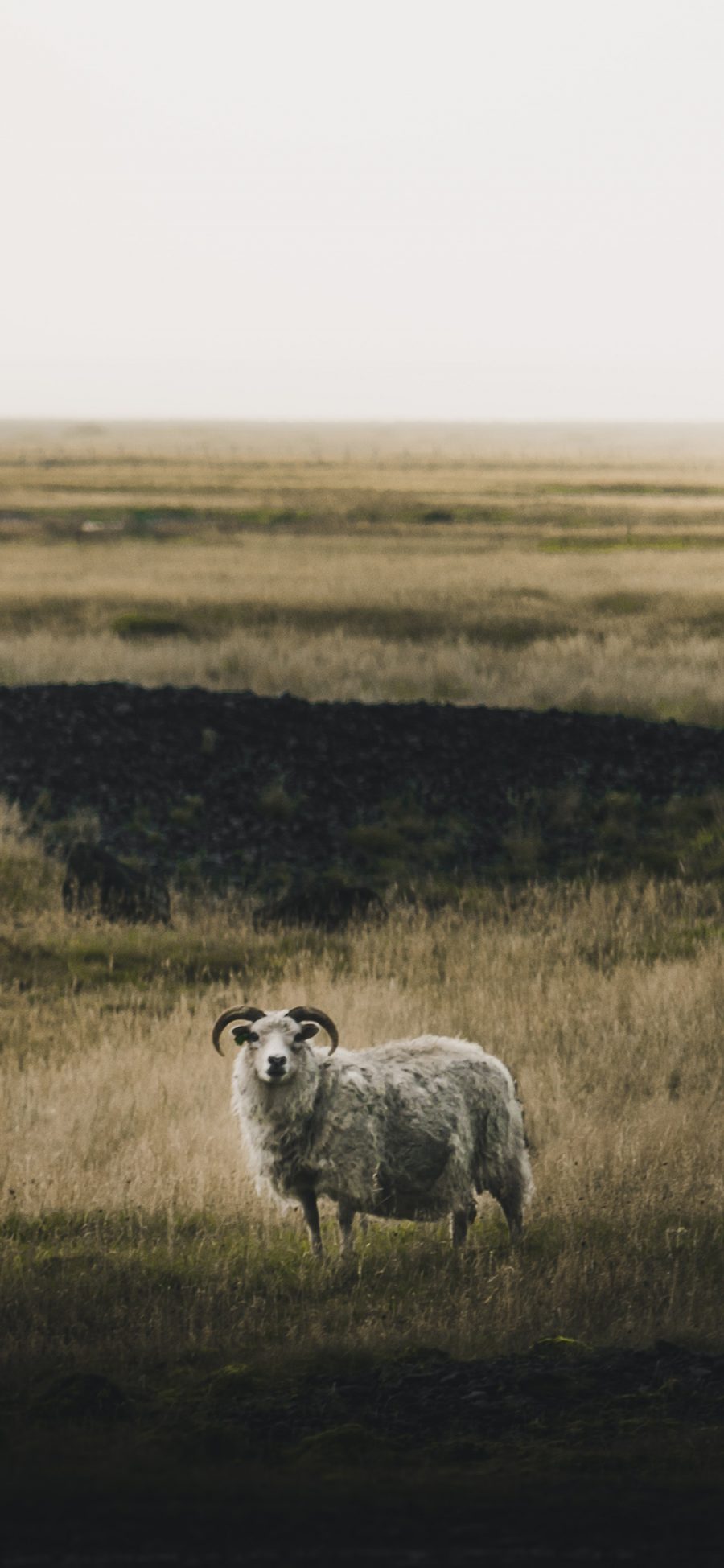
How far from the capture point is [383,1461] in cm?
465

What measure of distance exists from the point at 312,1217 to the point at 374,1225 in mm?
1114

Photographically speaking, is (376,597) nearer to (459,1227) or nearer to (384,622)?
(384,622)

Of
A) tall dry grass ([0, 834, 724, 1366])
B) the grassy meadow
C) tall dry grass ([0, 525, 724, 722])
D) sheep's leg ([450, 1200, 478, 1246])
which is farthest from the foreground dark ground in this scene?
tall dry grass ([0, 525, 724, 722])

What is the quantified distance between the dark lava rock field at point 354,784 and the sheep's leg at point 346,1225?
9.55 meters

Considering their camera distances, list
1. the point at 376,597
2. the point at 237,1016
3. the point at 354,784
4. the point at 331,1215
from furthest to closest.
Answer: the point at 376,597 → the point at 354,784 → the point at 331,1215 → the point at 237,1016

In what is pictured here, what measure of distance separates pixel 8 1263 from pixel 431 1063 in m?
1.96

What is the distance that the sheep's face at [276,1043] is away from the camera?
21.5 ft

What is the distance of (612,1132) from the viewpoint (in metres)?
8.69

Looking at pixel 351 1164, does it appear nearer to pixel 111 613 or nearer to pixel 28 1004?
pixel 28 1004

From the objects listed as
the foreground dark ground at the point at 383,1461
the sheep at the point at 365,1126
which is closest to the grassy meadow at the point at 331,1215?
the foreground dark ground at the point at 383,1461

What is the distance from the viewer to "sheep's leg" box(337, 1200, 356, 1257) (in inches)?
266

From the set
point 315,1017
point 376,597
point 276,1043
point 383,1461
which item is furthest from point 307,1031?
point 376,597

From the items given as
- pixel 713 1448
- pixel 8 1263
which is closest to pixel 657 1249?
pixel 713 1448

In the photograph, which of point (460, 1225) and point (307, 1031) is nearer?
point (307, 1031)
